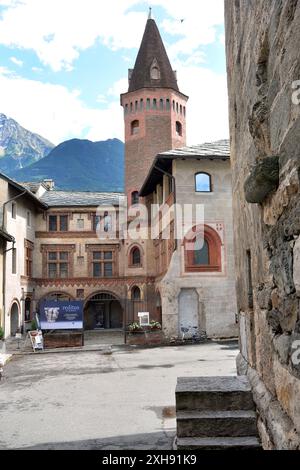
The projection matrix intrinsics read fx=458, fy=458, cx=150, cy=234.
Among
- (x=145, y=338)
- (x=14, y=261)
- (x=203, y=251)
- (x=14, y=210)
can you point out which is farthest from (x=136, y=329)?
(x=14, y=210)

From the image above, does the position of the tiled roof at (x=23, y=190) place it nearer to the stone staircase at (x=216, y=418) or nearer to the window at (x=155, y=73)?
the window at (x=155, y=73)

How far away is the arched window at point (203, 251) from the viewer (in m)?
25.4

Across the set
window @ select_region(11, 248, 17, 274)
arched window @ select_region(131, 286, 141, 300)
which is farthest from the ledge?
arched window @ select_region(131, 286, 141, 300)

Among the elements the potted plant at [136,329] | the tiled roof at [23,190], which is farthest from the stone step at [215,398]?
the tiled roof at [23,190]

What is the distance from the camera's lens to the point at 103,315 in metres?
38.8

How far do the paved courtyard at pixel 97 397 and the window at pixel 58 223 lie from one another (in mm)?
16876

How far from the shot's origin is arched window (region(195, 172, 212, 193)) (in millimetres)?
25875

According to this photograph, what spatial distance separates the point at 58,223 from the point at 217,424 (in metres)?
33.3

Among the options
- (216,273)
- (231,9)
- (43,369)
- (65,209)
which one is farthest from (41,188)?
(231,9)

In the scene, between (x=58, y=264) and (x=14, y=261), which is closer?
(x=14, y=261)

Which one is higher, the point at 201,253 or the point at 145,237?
the point at 145,237

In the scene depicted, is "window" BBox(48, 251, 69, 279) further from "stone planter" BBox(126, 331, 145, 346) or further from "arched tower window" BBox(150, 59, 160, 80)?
"arched tower window" BBox(150, 59, 160, 80)

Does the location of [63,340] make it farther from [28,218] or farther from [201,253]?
[28,218]
